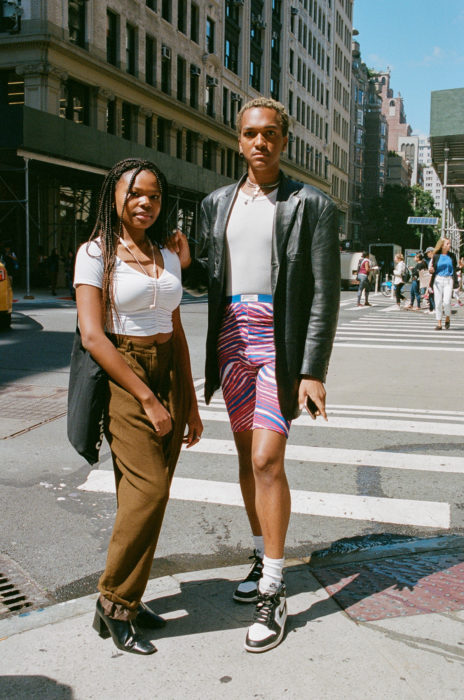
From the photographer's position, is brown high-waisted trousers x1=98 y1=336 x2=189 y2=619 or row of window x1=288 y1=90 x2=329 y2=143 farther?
row of window x1=288 y1=90 x2=329 y2=143

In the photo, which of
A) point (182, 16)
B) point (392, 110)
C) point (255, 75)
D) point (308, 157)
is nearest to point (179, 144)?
point (182, 16)

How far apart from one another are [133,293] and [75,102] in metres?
32.4

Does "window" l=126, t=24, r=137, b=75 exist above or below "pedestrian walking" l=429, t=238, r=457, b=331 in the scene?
above

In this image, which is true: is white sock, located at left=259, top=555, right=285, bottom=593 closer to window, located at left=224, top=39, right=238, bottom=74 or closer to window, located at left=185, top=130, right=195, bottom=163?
window, located at left=185, top=130, right=195, bottom=163

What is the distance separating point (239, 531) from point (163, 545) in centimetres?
46

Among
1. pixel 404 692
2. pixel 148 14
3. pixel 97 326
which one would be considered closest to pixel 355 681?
pixel 404 692

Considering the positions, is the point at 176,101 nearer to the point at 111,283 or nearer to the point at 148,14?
the point at 148,14

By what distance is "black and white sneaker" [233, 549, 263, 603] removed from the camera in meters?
3.08

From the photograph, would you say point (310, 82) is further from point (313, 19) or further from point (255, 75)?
point (255, 75)

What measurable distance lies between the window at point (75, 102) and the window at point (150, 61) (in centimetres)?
606

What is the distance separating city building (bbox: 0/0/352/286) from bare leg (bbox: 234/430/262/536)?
13.9 metres

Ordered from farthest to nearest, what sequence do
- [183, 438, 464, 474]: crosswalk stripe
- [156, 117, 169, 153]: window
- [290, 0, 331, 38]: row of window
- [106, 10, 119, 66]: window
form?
1. [290, 0, 331, 38]: row of window
2. [156, 117, 169, 153]: window
3. [106, 10, 119, 66]: window
4. [183, 438, 464, 474]: crosswalk stripe

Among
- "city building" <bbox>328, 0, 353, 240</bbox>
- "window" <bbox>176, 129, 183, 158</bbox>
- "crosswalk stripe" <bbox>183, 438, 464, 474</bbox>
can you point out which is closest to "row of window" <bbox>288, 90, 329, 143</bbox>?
"city building" <bbox>328, 0, 353, 240</bbox>

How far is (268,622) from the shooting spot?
2.75 m
